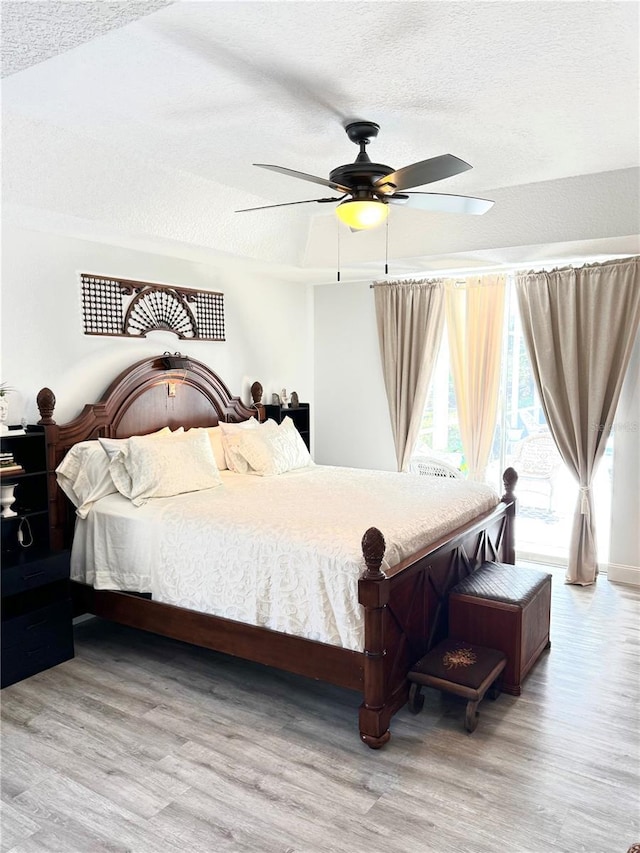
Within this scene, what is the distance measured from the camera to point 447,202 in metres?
2.85

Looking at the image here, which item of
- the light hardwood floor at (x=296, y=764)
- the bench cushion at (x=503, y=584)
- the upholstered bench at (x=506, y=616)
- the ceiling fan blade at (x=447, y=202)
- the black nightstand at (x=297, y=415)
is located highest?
the ceiling fan blade at (x=447, y=202)

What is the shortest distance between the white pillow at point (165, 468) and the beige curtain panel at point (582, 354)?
2.66m

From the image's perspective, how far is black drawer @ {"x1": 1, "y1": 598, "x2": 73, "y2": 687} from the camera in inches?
125

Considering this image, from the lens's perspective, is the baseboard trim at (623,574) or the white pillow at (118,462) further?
the baseboard trim at (623,574)

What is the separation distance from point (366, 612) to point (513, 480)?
6.30 feet

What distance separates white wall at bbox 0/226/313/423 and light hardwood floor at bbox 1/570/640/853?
5.42ft

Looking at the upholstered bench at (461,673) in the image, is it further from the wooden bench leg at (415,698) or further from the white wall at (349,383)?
the white wall at (349,383)

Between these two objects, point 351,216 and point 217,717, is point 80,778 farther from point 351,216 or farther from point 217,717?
point 351,216

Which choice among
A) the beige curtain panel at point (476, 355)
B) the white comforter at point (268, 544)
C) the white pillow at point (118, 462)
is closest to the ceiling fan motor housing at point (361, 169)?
the white comforter at point (268, 544)

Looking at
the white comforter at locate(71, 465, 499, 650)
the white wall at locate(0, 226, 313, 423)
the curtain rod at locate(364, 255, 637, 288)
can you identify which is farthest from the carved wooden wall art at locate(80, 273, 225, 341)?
the curtain rod at locate(364, 255, 637, 288)

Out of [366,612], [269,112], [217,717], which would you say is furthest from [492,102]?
[217,717]

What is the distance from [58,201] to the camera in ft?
10.8

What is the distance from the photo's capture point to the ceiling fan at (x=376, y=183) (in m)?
2.44

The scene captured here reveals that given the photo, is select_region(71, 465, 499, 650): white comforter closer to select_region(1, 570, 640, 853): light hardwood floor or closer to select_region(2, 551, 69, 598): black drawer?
A: select_region(2, 551, 69, 598): black drawer
